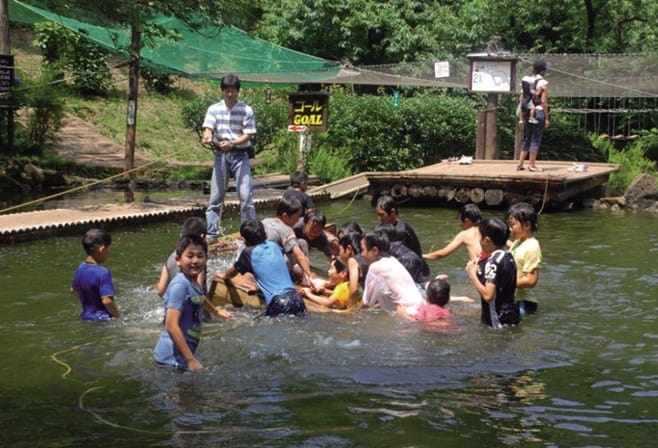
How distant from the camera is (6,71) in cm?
1716

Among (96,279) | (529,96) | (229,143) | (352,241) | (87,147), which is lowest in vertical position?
(96,279)

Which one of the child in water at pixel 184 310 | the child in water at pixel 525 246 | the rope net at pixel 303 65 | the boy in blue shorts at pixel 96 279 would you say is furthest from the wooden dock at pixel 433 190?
the child in water at pixel 184 310

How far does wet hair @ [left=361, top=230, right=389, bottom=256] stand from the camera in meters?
9.27

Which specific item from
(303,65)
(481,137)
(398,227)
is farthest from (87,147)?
(398,227)

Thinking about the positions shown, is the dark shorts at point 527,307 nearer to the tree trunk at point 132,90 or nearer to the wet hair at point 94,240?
the wet hair at point 94,240

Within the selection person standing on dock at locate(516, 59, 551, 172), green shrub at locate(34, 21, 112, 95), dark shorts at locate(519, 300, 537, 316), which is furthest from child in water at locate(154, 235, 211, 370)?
green shrub at locate(34, 21, 112, 95)

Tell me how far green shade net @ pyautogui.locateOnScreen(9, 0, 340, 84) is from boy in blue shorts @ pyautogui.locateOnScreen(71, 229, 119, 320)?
1198 cm

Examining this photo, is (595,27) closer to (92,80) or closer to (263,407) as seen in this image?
(92,80)

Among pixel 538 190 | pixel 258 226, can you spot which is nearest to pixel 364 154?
pixel 538 190

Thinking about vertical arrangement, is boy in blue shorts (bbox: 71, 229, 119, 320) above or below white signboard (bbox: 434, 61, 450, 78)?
below

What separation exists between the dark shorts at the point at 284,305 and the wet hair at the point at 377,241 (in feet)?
2.89

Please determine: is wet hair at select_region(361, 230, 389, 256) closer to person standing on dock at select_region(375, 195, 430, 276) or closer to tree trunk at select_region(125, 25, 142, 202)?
person standing on dock at select_region(375, 195, 430, 276)

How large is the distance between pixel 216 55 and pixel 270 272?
13450mm

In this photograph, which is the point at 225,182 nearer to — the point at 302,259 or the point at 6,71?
the point at 302,259
